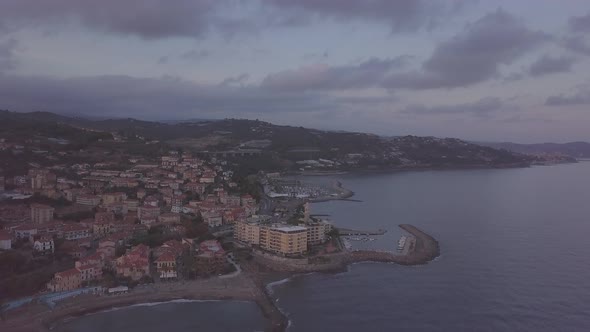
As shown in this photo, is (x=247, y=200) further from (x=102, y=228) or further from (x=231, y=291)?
(x=231, y=291)

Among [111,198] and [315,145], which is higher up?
[315,145]

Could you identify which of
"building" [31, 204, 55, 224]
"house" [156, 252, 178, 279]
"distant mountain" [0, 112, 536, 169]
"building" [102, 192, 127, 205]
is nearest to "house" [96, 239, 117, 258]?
"house" [156, 252, 178, 279]

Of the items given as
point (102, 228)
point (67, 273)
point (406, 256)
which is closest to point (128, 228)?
point (102, 228)

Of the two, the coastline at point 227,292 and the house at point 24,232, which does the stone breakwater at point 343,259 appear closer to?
the coastline at point 227,292

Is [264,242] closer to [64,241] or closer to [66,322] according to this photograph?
[64,241]

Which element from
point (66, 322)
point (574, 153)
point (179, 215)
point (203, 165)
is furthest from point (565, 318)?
point (574, 153)

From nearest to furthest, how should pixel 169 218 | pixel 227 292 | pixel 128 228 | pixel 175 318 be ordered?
pixel 175 318, pixel 227 292, pixel 128 228, pixel 169 218
